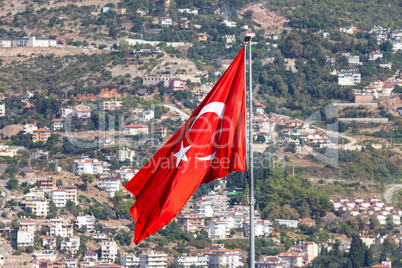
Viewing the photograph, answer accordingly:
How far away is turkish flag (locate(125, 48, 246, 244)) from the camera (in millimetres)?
10609

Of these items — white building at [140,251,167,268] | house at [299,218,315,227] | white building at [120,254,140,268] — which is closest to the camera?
white building at [140,251,167,268]

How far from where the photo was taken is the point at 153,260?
50594 mm

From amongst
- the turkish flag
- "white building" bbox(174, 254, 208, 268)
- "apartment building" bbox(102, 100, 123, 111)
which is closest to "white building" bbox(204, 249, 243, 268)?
"white building" bbox(174, 254, 208, 268)

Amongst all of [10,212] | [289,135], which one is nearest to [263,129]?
[289,135]

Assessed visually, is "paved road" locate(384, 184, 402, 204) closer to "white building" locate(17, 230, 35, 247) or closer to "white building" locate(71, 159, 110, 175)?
"white building" locate(71, 159, 110, 175)

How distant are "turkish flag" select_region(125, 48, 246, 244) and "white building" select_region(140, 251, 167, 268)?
39.8 meters

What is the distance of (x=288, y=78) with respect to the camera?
9006 centimetres

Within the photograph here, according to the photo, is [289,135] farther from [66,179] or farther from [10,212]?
[10,212]

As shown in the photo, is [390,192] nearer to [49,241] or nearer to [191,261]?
[191,261]

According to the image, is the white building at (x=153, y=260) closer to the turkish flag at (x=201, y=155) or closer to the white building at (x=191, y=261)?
the white building at (x=191, y=261)

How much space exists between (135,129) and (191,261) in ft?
74.3

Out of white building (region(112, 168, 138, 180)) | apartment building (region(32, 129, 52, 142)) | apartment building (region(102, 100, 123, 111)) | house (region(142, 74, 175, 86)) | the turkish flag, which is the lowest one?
white building (region(112, 168, 138, 180))

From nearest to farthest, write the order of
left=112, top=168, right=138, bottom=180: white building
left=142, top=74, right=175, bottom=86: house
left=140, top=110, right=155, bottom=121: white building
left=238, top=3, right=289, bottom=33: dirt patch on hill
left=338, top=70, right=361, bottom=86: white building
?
left=112, top=168, right=138, bottom=180: white building
left=140, top=110, right=155, bottom=121: white building
left=142, top=74, right=175, bottom=86: house
left=338, top=70, right=361, bottom=86: white building
left=238, top=3, right=289, bottom=33: dirt patch on hill

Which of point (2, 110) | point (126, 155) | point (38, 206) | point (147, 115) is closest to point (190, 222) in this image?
point (38, 206)
